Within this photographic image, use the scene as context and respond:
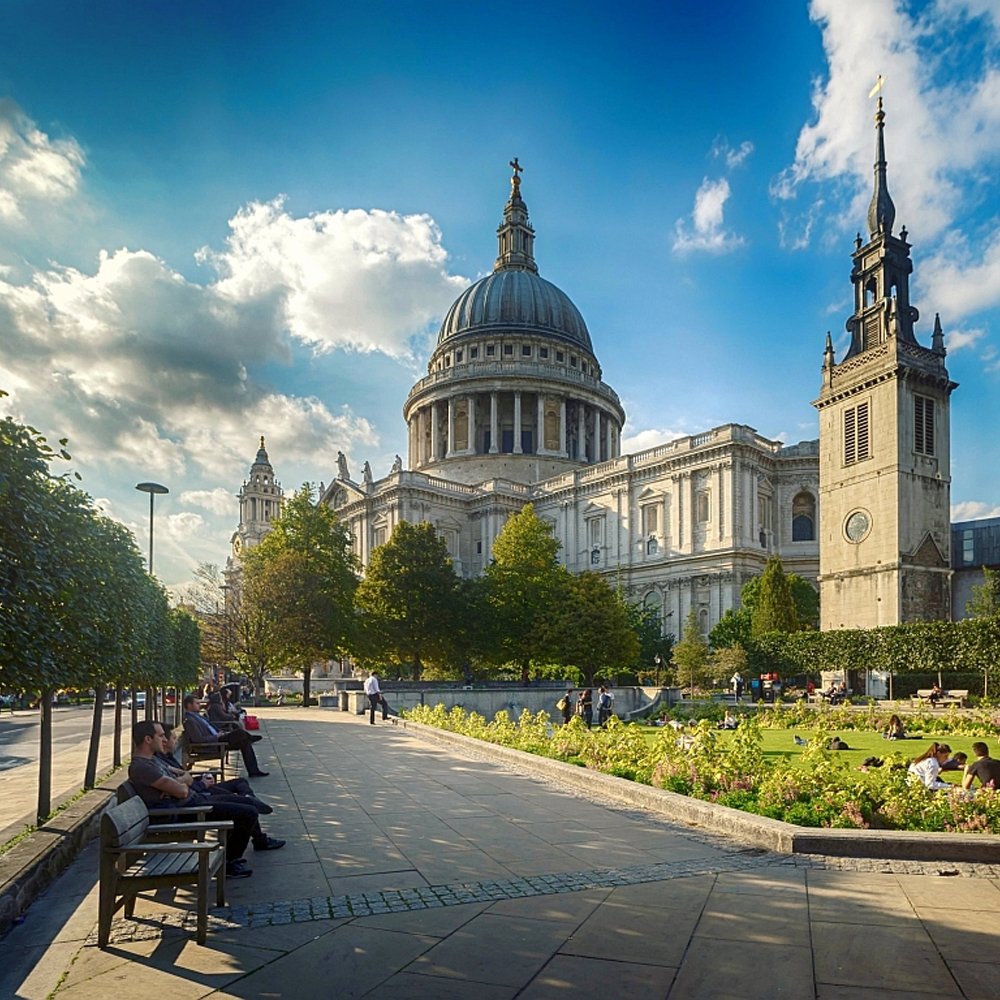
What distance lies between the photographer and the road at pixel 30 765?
38.9ft

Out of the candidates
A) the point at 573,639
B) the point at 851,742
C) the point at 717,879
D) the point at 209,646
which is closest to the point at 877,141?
the point at 573,639

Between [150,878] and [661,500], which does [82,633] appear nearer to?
[150,878]

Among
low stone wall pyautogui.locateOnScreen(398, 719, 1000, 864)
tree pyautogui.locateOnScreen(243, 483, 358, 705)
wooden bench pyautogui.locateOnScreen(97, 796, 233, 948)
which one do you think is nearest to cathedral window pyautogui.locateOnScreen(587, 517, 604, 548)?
tree pyautogui.locateOnScreen(243, 483, 358, 705)

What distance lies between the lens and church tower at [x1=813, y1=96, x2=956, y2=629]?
146ft

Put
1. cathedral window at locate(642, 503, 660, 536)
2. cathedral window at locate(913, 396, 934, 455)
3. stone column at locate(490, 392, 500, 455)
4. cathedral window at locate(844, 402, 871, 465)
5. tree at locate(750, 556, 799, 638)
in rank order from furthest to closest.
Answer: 1. stone column at locate(490, 392, 500, 455)
2. cathedral window at locate(642, 503, 660, 536)
3. tree at locate(750, 556, 799, 638)
4. cathedral window at locate(844, 402, 871, 465)
5. cathedral window at locate(913, 396, 934, 455)

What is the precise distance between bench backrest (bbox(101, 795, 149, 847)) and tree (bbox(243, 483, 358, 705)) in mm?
36065

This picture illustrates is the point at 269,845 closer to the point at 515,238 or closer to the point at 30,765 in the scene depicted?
the point at 30,765

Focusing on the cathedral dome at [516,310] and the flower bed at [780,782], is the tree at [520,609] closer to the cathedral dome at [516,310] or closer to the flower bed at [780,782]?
the flower bed at [780,782]

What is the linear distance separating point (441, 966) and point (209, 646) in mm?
48672

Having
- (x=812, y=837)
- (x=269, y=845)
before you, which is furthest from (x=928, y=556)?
(x=269, y=845)

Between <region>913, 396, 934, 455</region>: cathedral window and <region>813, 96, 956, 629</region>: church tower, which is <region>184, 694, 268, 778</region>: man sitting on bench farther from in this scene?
<region>913, 396, 934, 455</region>: cathedral window

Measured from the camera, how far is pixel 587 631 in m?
45.8

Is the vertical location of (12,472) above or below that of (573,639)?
above

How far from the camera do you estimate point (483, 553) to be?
82.2 m
